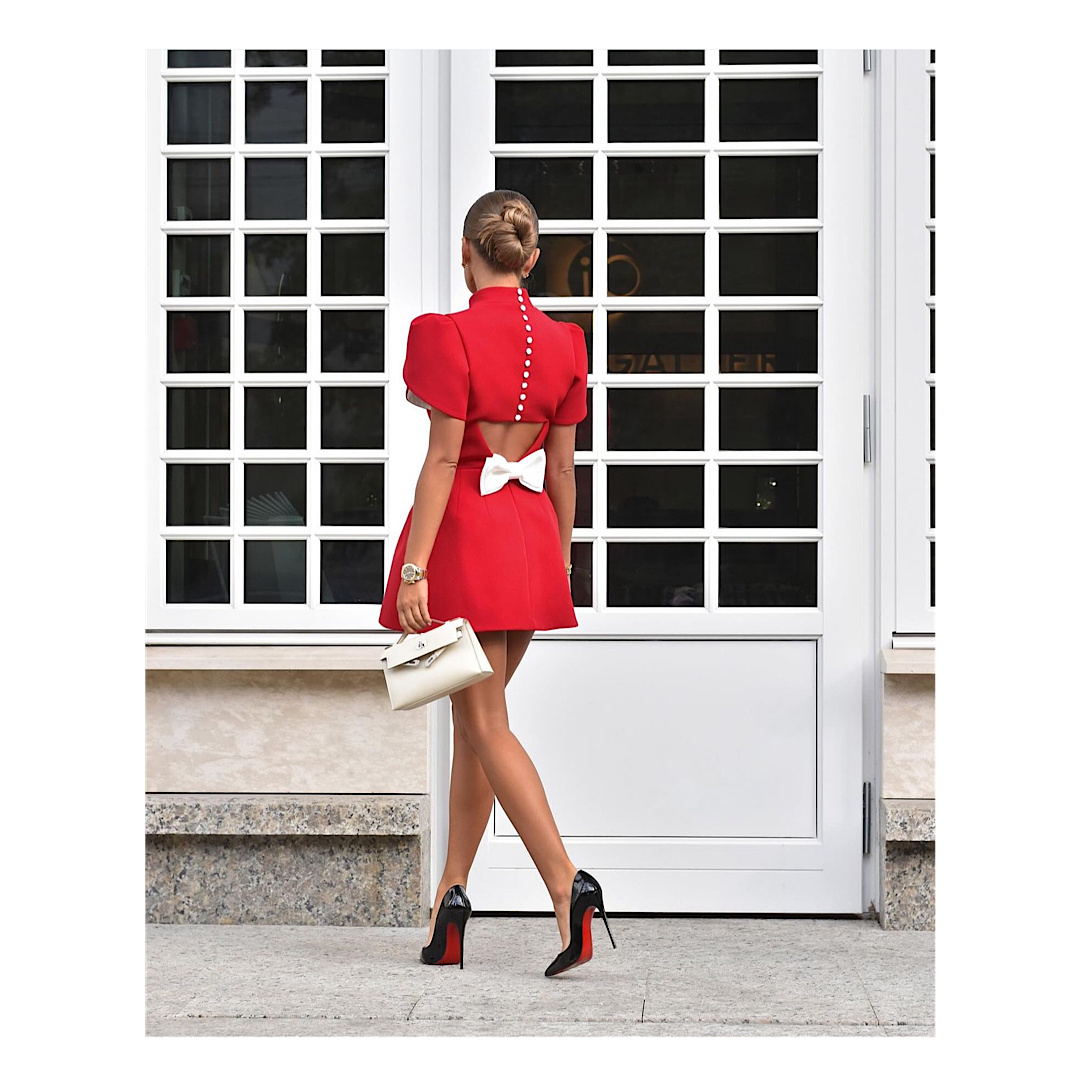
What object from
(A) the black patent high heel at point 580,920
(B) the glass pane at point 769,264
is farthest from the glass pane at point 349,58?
(A) the black patent high heel at point 580,920

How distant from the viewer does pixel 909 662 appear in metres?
4.02

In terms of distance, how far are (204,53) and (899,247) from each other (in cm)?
222

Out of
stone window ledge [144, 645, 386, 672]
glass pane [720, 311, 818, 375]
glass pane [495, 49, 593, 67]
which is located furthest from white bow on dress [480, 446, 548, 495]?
glass pane [495, 49, 593, 67]

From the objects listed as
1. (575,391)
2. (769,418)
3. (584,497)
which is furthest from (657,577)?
A: (575,391)

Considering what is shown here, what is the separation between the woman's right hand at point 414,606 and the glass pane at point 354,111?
163cm

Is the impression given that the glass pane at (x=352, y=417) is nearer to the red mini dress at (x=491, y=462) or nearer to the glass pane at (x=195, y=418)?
the glass pane at (x=195, y=418)

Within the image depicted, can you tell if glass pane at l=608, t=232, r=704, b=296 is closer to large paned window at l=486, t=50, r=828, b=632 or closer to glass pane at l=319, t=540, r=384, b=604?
large paned window at l=486, t=50, r=828, b=632

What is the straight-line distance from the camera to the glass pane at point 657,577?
4242 millimetres

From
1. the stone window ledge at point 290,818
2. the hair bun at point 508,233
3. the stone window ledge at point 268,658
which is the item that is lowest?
the stone window ledge at point 290,818

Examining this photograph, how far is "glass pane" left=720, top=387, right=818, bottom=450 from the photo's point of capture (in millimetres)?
4230

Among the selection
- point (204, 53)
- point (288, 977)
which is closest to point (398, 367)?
point (204, 53)

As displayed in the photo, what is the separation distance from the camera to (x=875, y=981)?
3.52m

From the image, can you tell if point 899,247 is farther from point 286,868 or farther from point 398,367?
point 286,868

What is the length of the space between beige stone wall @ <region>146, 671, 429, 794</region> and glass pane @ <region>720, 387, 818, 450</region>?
1305 mm
